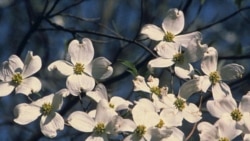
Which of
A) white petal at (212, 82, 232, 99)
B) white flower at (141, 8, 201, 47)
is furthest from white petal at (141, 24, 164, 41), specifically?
white petal at (212, 82, 232, 99)

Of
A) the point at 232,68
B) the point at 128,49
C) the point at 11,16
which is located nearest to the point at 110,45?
the point at 128,49

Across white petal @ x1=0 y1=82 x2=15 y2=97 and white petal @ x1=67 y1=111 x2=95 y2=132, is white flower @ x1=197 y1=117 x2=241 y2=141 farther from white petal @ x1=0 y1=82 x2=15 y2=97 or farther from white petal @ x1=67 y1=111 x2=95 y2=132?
white petal @ x1=0 y1=82 x2=15 y2=97

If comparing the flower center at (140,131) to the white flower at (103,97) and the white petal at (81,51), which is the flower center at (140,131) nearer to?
the white flower at (103,97)

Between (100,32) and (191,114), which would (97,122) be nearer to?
(191,114)

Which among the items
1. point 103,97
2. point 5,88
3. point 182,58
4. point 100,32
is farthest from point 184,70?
point 100,32

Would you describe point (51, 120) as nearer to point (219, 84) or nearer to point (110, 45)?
point (219, 84)
